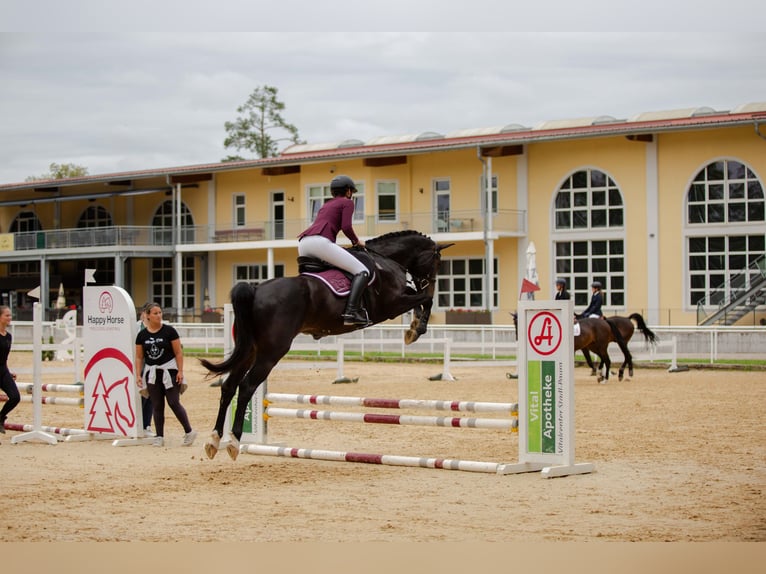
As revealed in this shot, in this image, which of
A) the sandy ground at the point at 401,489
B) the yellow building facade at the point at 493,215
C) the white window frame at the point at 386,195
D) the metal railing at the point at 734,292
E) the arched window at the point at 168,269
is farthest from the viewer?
the arched window at the point at 168,269

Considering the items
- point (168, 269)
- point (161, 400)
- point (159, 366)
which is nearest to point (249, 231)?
point (168, 269)

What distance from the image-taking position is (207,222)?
148ft

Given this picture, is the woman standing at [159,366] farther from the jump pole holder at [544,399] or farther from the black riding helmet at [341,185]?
the jump pole holder at [544,399]

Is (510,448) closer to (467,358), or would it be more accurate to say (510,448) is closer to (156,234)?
(467,358)

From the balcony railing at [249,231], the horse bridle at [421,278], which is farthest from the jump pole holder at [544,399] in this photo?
the balcony railing at [249,231]

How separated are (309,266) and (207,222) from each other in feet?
119

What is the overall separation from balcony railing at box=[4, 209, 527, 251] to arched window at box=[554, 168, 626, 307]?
5.24 feet

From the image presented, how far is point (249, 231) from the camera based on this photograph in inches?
1686

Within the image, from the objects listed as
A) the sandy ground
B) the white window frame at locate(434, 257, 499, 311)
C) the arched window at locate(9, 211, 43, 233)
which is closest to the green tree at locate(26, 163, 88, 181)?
the arched window at locate(9, 211, 43, 233)

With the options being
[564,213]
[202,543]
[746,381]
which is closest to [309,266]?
[202,543]

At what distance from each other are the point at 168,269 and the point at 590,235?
64.7ft

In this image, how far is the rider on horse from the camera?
9219 mm

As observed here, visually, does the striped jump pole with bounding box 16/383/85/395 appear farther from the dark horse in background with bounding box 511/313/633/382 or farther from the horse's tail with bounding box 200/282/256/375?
the dark horse in background with bounding box 511/313/633/382

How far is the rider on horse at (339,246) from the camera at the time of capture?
922 centimetres
